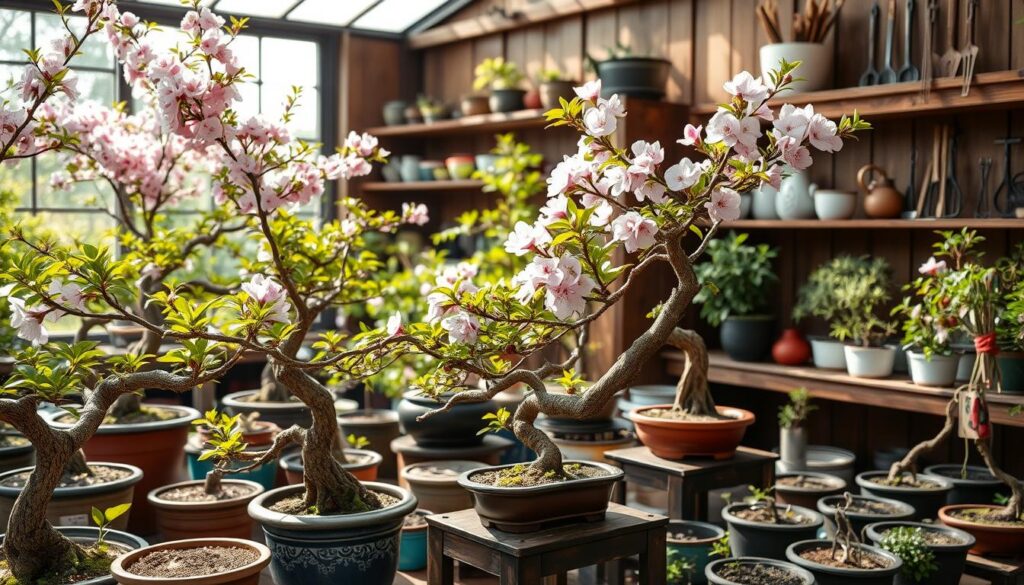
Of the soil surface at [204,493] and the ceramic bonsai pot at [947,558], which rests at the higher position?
the soil surface at [204,493]

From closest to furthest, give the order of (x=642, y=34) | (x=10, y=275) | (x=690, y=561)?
(x=10, y=275), (x=690, y=561), (x=642, y=34)

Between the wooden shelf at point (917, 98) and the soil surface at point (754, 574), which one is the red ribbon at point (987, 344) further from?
the soil surface at point (754, 574)

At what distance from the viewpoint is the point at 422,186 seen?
6.29m

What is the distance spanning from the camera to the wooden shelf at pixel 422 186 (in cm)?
609

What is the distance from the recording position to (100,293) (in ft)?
7.48

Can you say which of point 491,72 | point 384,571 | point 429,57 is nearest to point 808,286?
point 491,72

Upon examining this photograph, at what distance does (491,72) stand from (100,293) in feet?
12.8

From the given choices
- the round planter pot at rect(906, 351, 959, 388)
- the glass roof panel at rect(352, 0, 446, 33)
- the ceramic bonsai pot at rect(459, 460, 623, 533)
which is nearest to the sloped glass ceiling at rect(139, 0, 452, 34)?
the glass roof panel at rect(352, 0, 446, 33)

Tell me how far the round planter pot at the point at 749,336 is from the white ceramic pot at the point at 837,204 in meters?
0.55

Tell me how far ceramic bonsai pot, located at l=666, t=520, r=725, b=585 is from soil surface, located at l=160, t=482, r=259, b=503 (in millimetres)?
1281

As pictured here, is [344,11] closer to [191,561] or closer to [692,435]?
[692,435]

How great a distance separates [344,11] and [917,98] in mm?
3486

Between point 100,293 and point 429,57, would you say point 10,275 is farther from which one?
point 429,57

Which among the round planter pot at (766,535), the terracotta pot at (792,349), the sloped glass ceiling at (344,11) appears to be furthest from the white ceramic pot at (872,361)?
the sloped glass ceiling at (344,11)
